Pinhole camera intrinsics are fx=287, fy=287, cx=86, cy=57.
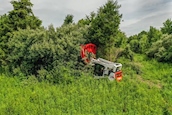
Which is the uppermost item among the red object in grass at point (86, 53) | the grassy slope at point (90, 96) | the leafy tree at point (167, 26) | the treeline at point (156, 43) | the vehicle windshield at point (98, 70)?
the leafy tree at point (167, 26)

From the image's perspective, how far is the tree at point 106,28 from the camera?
503 inches

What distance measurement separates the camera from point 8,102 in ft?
31.8

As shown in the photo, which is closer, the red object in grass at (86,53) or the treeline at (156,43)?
the red object in grass at (86,53)

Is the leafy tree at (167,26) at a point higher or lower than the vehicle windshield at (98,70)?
higher

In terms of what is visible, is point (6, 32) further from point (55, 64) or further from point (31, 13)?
point (55, 64)

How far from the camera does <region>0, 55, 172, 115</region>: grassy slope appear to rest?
9109 mm

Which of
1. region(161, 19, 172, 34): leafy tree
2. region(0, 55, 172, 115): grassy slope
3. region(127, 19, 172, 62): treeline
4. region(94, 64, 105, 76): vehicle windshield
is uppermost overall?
region(161, 19, 172, 34): leafy tree

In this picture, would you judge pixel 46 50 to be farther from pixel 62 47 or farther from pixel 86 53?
pixel 86 53

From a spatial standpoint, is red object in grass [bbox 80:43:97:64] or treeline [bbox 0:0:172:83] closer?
treeline [bbox 0:0:172:83]

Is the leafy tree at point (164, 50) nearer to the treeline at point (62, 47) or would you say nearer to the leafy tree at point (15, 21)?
the treeline at point (62, 47)

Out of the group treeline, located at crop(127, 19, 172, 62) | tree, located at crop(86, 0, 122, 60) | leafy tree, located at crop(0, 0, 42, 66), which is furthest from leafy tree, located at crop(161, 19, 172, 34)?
leafy tree, located at crop(0, 0, 42, 66)

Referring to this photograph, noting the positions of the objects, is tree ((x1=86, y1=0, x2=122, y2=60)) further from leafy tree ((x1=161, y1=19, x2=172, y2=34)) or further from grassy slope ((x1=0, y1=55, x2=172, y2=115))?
leafy tree ((x1=161, y1=19, x2=172, y2=34))

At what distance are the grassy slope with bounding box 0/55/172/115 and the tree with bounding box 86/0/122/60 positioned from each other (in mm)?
1487

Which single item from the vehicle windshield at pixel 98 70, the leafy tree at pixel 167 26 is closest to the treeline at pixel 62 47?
the vehicle windshield at pixel 98 70
